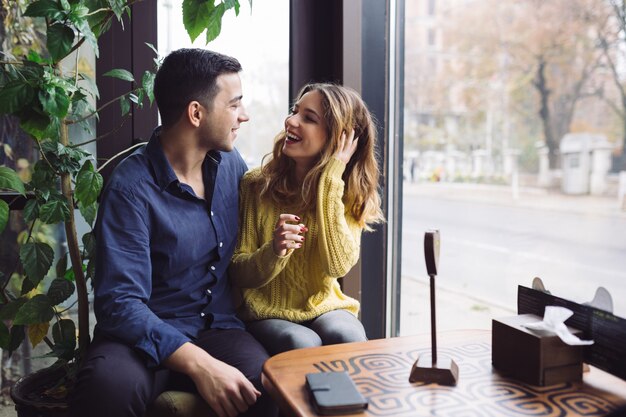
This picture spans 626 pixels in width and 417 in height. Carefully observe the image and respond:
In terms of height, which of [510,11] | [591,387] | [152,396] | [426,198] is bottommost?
[152,396]

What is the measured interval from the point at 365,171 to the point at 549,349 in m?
0.93

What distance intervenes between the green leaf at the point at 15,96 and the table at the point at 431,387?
3.03 ft

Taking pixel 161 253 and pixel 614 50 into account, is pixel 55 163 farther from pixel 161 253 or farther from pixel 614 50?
pixel 614 50

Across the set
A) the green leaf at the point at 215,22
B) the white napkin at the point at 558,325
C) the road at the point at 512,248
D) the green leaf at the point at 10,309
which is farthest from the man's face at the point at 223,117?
the white napkin at the point at 558,325

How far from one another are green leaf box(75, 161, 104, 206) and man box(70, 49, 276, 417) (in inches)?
4.1

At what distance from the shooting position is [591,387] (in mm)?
1227

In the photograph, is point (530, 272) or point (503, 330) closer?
point (503, 330)

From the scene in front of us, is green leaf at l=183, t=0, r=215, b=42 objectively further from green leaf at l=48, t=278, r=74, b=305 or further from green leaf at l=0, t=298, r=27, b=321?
green leaf at l=0, t=298, r=27, b=321

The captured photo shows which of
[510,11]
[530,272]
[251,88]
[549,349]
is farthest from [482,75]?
[549,349]

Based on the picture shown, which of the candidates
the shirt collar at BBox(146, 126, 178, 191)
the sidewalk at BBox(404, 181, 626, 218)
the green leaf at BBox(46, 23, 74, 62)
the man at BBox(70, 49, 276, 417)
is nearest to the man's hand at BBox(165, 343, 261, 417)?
the man at BBox(70, 49, 276, 417)

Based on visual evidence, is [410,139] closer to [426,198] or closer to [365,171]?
[426,198]

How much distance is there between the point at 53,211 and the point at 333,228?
80 centimetres

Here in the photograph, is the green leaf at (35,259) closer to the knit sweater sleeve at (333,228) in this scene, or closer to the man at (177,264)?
the man at (177,264)

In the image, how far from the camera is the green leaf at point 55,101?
161 cm
